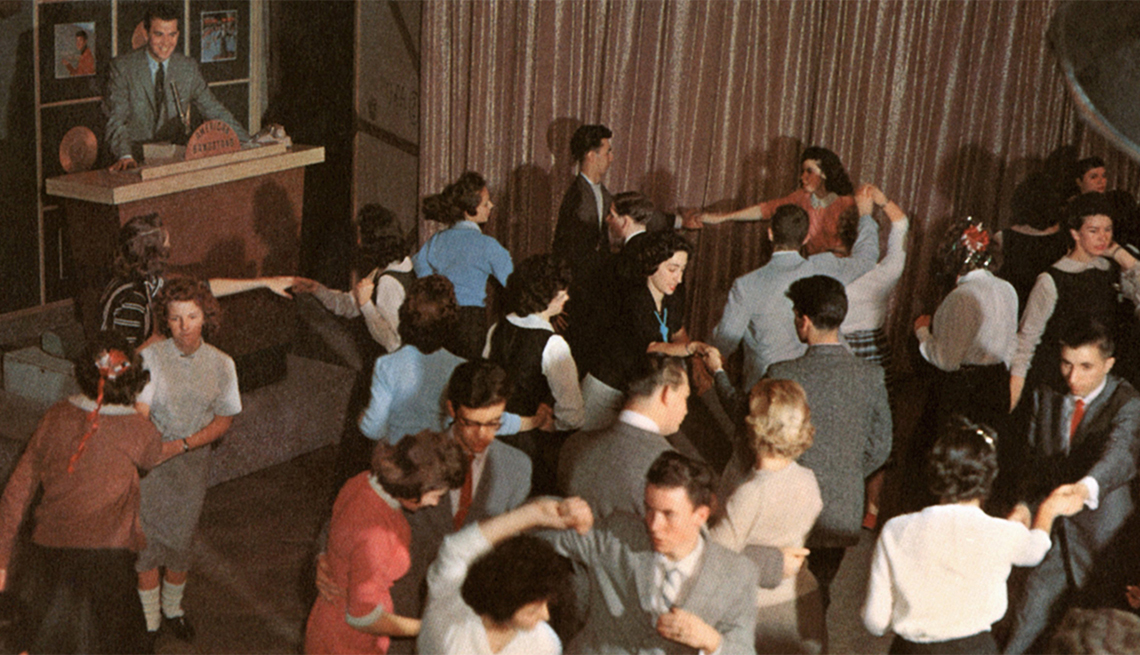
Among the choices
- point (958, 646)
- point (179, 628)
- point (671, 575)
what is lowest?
point (179, 628)

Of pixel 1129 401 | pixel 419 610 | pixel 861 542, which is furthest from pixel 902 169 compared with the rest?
pixel 419 610

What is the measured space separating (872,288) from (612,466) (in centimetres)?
204

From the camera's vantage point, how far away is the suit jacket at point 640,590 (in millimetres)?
2373

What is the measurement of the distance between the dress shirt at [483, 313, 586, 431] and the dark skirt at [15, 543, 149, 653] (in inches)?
55.1

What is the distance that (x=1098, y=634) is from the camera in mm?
2213

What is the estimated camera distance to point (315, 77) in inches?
280

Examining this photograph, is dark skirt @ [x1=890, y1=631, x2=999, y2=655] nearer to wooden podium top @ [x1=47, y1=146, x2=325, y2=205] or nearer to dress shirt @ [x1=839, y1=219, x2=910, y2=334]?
dress shirt @ [x1=839, y1=219, x2=910, y2=334]

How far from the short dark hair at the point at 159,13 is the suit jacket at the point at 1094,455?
459cm

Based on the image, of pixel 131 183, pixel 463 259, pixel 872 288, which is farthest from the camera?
pixel 131 183

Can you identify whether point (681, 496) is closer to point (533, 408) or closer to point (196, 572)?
point (533, 408)

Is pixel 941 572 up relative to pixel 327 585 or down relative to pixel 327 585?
up

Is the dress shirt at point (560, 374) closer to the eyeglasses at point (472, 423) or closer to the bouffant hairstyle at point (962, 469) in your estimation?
the eyeglasses at point (472, 423)

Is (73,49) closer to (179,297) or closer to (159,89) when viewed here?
(159,89)

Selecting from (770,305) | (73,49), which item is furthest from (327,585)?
(73,49)
